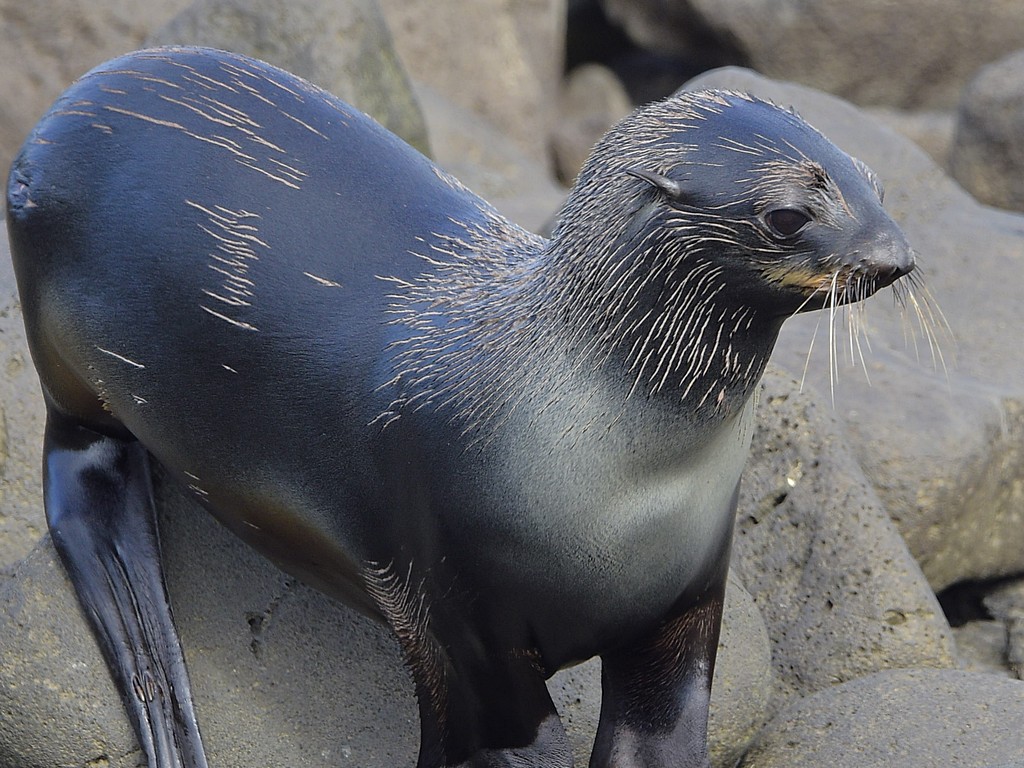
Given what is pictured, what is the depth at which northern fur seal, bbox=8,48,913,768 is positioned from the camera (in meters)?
2.37

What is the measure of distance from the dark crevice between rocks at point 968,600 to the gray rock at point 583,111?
19.0 ft

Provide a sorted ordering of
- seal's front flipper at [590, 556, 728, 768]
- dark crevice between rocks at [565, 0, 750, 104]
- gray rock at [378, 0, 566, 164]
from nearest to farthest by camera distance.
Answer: seal's front flipper at [590, 556, 728, 768], gray rock at [378, 0, 566, 164], dark crevice between rocks at [565, 0, 750, 104]

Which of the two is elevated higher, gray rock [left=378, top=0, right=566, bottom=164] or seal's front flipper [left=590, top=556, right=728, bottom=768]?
seal's front flipper [left=590, top=556, right=728, bottom=768]

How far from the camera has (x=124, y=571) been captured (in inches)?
128

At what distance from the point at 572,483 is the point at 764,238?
0.51 meters

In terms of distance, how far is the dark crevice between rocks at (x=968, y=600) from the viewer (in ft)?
14.5

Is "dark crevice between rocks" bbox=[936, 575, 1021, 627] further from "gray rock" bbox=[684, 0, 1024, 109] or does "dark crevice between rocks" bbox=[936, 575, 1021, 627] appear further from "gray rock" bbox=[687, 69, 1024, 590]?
"gray rock" bbox=[684, 0, 1024, 109]

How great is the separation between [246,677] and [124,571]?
34 centimetres

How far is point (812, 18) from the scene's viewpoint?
31.3ft

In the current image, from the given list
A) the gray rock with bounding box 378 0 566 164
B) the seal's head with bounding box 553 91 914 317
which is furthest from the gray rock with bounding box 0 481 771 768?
the gray rock with bounding box 378 0 566 164

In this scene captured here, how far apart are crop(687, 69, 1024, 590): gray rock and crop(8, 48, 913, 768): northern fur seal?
141 centimetres

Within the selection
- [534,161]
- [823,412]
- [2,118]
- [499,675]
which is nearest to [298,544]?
[499,675]

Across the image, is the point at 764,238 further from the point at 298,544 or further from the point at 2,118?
the point at 2,118

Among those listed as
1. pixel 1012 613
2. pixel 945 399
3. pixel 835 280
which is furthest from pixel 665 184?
pixel 1012 613
